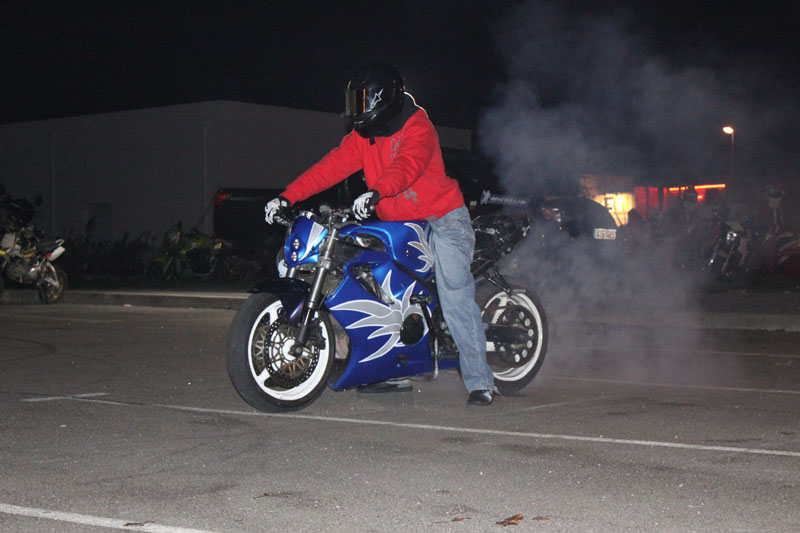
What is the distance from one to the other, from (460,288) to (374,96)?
4.23ft

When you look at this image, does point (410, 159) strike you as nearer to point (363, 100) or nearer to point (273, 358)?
point (363, 100)

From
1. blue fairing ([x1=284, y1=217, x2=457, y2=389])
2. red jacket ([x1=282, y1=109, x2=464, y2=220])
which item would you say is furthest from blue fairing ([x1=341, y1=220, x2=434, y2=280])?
red jacket ([x1=282, y1=109, x2=464, y2=220])

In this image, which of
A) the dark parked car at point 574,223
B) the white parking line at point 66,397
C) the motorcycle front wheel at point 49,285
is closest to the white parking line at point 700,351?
the dark parked car at point 574,223

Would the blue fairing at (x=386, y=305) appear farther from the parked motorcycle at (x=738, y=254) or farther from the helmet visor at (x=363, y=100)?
the parked motorcycle at (x=738, y=254)

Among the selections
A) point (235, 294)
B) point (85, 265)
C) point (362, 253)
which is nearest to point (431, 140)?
point (362, 253)

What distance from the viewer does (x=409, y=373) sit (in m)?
6.61

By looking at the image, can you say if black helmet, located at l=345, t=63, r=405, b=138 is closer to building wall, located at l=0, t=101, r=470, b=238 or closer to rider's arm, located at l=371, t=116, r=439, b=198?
rider's arm, located at l=371, t=116, r=439, b=198

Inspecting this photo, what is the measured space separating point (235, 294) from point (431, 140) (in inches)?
420

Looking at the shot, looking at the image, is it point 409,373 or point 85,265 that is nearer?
point 409,373

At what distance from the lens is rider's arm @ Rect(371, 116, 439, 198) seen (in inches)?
241

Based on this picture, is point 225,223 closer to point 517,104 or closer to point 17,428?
point 517,104

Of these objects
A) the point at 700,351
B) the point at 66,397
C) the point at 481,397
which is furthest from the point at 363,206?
the point at 700,351

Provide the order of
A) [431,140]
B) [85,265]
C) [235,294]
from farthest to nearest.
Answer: [85,265]
[235,294]
[431,140]

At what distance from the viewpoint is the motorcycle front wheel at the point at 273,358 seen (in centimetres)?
604
